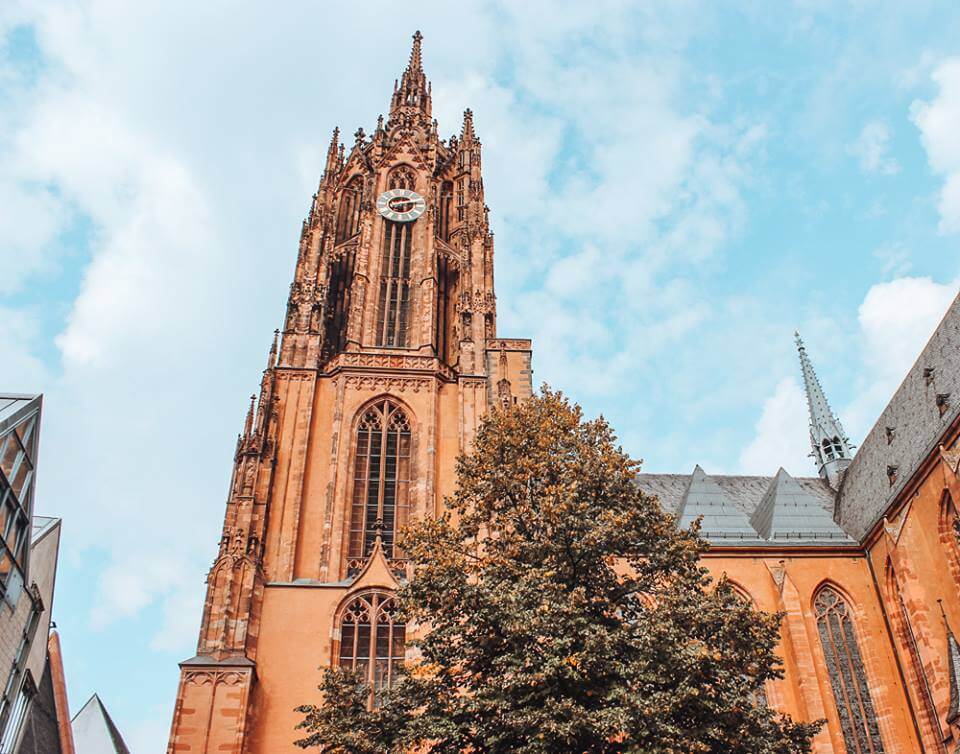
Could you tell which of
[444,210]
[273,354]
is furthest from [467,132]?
[273,354]

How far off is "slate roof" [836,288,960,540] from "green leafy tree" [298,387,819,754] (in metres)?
9.47

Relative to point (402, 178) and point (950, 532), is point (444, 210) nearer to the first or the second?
point (402, 178)

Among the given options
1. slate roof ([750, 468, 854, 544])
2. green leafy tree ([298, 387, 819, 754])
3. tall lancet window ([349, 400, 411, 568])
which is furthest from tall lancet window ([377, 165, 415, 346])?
green leafy tree ([298, 387, 819, 754])

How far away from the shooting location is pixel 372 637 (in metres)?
20.0

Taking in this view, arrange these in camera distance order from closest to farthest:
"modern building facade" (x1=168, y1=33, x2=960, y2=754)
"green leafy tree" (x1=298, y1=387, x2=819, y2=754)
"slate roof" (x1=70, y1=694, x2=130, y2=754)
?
"green leafy tree" (x1=298, y1=387, x2=819, y2=754)
"modern building facade" (x1=168, y1=33, x2=960, y2=754)
"slate roof" (x1=70, y1=694, x2=130, y2=754)

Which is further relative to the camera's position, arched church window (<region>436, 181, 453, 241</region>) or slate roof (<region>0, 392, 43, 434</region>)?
arched church window (<region>436, 181, 453, 241</region>)

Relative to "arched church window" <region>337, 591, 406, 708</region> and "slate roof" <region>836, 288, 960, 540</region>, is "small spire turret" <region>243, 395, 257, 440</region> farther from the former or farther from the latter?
"slate roof" <region>836, 288, 960, 540</region>

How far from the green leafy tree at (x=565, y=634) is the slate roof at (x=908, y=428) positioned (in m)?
9.47

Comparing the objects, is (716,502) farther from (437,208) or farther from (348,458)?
(437,208)

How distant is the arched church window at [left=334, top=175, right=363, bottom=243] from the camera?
3192 cm

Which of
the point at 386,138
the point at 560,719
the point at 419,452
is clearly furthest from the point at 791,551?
the point at 386,138

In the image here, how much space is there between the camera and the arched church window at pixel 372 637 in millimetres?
19641

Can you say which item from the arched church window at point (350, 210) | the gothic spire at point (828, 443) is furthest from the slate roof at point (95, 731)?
the gothic spire at point (828, 443)

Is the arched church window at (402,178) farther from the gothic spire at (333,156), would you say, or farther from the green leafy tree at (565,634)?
the green leafy tree at (565,634)
